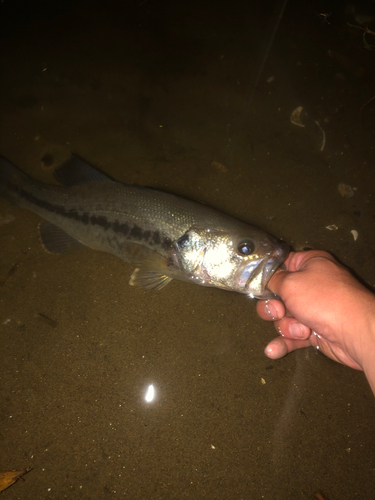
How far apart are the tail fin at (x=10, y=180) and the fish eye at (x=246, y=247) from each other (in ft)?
8.10

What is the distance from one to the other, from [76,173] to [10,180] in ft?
2.46

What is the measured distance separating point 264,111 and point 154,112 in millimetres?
1407

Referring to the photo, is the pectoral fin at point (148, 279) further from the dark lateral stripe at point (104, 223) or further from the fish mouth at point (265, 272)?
the fish mouth at point (265, 272)

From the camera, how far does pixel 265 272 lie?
7.42ft

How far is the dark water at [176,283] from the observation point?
2.37 m

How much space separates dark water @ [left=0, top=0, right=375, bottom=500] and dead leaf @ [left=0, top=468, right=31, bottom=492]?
50mm

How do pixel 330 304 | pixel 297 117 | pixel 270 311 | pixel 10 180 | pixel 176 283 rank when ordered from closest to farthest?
pixel 330 304, pixel 270 311, pixel 176 283, pixel 10 180, pixel 297 117

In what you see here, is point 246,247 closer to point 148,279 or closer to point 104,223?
point 148,279

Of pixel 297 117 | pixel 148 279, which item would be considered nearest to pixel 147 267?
pixel 148 279

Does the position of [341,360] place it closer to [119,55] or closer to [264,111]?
[264,111]

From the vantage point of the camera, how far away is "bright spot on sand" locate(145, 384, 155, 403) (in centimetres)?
253

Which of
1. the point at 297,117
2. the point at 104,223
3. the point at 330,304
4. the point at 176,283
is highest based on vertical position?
the point at 297,117

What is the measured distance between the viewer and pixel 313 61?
3.67 meters

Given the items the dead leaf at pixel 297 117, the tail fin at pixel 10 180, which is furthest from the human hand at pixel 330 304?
the tail fin at pixel 10 180
